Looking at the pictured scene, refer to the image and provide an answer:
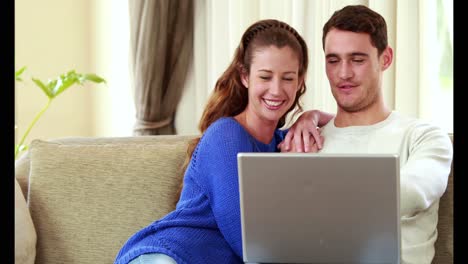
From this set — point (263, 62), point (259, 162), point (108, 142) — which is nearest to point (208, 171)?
point (263, 62)

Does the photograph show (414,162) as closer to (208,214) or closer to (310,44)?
(208,214)

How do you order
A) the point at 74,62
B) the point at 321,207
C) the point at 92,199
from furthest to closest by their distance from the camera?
the point at 74,62, the point at 92,199, the point at 321,207

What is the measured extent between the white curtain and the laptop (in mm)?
1610

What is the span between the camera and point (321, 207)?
57.4 inches

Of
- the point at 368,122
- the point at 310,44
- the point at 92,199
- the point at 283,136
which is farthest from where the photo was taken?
the point at 310,44

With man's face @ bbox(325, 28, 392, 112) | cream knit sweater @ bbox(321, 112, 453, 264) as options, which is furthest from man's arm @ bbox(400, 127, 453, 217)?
man's face @ bbox(325, 28, 392, 112)

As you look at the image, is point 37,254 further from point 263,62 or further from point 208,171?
point 263,62

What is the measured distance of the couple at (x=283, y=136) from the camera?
6.20 feet

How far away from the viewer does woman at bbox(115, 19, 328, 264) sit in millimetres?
1891

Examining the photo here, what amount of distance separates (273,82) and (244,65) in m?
0.16

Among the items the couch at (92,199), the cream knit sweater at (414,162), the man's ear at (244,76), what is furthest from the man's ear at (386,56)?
the couch at (92,199)

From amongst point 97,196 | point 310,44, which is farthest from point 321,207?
point 310,44

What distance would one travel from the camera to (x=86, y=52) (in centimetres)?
499

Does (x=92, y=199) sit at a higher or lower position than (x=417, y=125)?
Result: lower
